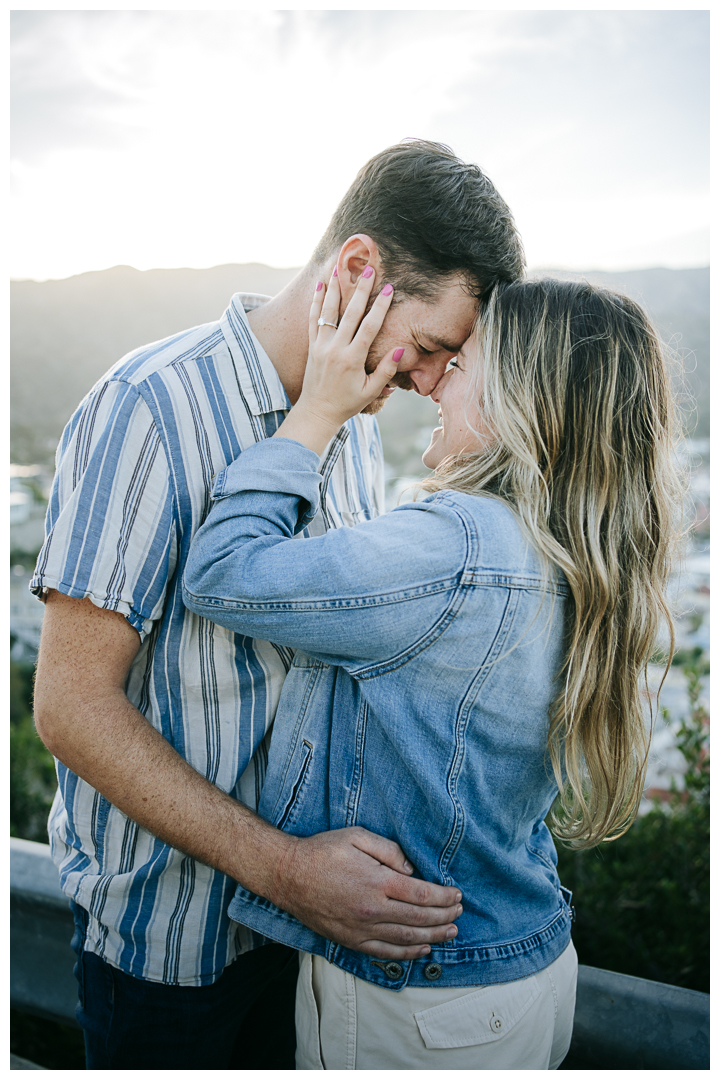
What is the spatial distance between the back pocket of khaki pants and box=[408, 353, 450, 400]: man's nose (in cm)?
141

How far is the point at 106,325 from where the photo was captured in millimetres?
5539

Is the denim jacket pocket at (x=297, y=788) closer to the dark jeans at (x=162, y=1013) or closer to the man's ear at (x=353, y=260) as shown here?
the dark jeans at (x=162, y=1013)

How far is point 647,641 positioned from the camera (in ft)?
4.31

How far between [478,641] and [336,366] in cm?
75

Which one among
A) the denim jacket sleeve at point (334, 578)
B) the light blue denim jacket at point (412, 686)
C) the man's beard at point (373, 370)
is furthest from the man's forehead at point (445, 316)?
the denim jacket sleeve at point (334, 578)

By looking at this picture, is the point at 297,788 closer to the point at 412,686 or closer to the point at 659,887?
the point at 412,686

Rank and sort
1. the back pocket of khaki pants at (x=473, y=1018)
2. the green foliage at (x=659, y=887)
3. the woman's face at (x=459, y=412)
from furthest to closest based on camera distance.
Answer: the green foliage at (x=659, y=887) → the woman's face at (x=459, y=412) → the back pocket of khaki pants at (x=473, y=1018)

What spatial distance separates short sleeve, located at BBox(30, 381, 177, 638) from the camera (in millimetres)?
1261

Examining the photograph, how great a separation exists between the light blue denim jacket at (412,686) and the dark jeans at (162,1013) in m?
0.31

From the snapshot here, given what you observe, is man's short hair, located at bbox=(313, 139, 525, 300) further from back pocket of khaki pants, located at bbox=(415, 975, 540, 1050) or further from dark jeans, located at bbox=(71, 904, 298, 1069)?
dark jeans, located at bbox=(71, 904, 298, 1069)

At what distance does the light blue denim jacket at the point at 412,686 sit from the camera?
1089mm

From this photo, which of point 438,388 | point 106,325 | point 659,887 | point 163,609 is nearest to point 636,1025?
point 659,887
